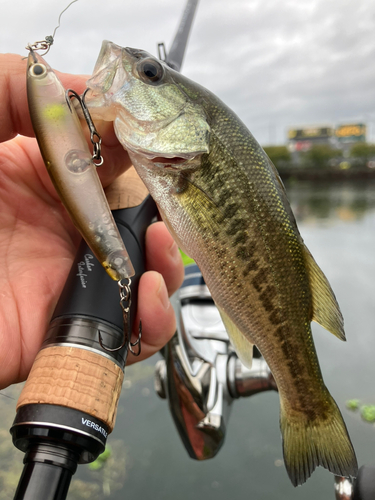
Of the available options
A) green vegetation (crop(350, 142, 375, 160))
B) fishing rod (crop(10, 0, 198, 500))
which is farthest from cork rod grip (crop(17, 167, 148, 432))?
green vegetation (crop(350, 142, 375, 160))

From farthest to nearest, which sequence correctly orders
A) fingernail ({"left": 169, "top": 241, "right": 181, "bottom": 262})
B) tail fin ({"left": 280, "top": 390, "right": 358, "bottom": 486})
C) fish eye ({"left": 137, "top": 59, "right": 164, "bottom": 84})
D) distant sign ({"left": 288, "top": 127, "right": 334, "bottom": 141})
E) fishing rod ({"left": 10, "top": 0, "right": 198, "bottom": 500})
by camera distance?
distant sign ({"left": 288, "top": 127, "right": 334, "bottom": 141}), fingernail ({"left": 169, "top": 241, "right": 181, "bottom": 262}), fish eye ({"left": 137, "top": 59, "right": 164, "bottom": 84}), tail fin ({"left": 280, "top": 390, "right": 358, "bottom": 486}), fishing rod ({"left": 10, "top": 0, "right": 198, "bottom": 500})

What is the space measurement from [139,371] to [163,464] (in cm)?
92

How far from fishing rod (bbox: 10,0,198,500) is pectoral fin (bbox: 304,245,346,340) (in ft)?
1.79

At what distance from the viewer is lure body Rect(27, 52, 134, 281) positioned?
81 cm

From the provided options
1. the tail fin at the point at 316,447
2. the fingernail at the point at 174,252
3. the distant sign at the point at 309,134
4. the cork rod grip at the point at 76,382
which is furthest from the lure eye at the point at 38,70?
the distant sign at the point at 309,134

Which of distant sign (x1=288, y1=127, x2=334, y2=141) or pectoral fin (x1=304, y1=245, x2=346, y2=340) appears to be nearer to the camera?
pectoral fin (x1=304, y1=245, x2=346, y2=340)

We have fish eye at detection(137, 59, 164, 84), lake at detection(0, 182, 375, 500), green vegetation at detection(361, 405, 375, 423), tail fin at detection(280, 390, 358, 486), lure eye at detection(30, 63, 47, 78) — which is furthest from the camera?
green vegetation at detection(361, 405, 375, 423)

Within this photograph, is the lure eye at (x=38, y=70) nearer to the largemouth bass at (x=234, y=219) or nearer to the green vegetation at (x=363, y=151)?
the largemouth bass at (x=234, y=219)

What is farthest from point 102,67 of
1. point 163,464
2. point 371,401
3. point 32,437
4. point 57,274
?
point 371,401

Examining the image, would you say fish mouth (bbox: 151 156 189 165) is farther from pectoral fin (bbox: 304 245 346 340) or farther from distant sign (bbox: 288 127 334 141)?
distant sign (bbox: 288 127 334 141)

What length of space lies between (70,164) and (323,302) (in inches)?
31.1

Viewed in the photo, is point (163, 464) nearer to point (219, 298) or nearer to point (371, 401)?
point (371, 401)

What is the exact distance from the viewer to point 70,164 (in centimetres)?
82

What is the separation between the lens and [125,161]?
131cm
